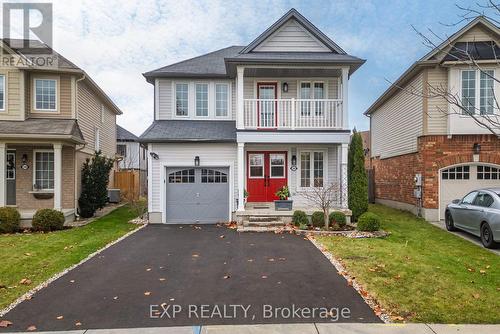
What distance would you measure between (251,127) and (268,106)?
1.48 meters

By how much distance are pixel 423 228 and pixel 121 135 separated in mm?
27775

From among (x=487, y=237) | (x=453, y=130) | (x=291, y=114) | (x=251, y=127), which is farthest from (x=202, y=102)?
(x=487, y=237)

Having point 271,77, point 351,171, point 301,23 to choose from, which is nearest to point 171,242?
point 351,171

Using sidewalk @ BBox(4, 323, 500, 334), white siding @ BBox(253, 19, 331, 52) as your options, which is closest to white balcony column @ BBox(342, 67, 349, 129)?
white siding @ BBox(253, 19, 331, 52)

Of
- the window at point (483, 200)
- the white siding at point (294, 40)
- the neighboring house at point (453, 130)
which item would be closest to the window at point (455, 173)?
the neighboring house at point (453, 130)

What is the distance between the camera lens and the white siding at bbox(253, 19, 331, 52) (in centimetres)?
1305

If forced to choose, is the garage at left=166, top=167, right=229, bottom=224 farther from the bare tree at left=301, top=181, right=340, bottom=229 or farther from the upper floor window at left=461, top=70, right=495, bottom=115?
the upper floor window at left=461, top=70, right=495, bottom=115

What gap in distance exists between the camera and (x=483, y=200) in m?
9.23

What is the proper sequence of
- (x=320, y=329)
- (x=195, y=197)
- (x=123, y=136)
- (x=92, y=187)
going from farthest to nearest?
(x=123, y=136) → (x=92, y=187) → (x=195, y=197) → (x=320, y=329)

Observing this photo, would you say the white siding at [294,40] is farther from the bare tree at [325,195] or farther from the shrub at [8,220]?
the shrub at [8,220]

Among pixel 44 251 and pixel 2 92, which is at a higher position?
pixel 2 92

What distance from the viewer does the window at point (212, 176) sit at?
1284 cm

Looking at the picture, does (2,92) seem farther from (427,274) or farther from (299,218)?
(427,274)

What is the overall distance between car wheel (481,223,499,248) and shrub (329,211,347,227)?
3986mm
